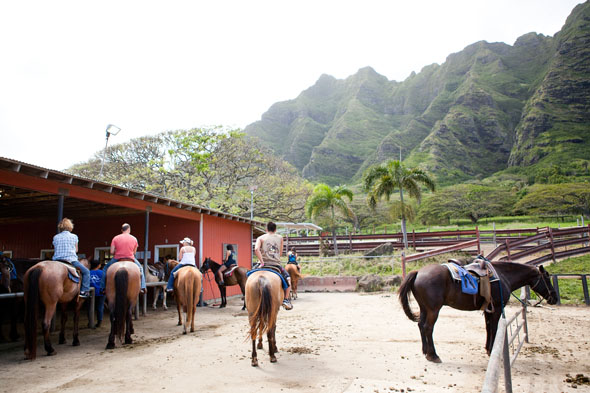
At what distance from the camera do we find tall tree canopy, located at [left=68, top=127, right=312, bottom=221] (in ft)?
86.9

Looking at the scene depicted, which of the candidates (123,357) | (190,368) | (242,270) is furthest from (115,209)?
(190,368)

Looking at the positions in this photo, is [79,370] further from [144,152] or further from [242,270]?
[144,152]

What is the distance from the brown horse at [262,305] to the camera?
5.51m

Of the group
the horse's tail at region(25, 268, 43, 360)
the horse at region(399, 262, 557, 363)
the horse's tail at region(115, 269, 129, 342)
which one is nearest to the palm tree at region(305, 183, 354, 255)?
the horse's tail at region(115, 269, 129, 342)

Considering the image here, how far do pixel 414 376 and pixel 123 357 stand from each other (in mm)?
4732

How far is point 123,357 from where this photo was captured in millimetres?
6133

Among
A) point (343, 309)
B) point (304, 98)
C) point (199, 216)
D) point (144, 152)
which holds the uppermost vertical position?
point (304, 98)

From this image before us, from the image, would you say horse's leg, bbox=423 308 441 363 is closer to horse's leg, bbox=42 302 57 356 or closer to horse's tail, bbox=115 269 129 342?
horse's tail, bbox=115 269 129 342

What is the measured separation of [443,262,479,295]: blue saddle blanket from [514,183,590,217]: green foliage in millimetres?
45730

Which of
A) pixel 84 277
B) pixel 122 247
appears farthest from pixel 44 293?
pixel 122 247

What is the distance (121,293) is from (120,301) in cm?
15

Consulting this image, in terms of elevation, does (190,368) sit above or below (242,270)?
below

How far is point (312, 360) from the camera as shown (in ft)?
18.8

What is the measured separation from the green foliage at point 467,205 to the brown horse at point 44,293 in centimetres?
4720
